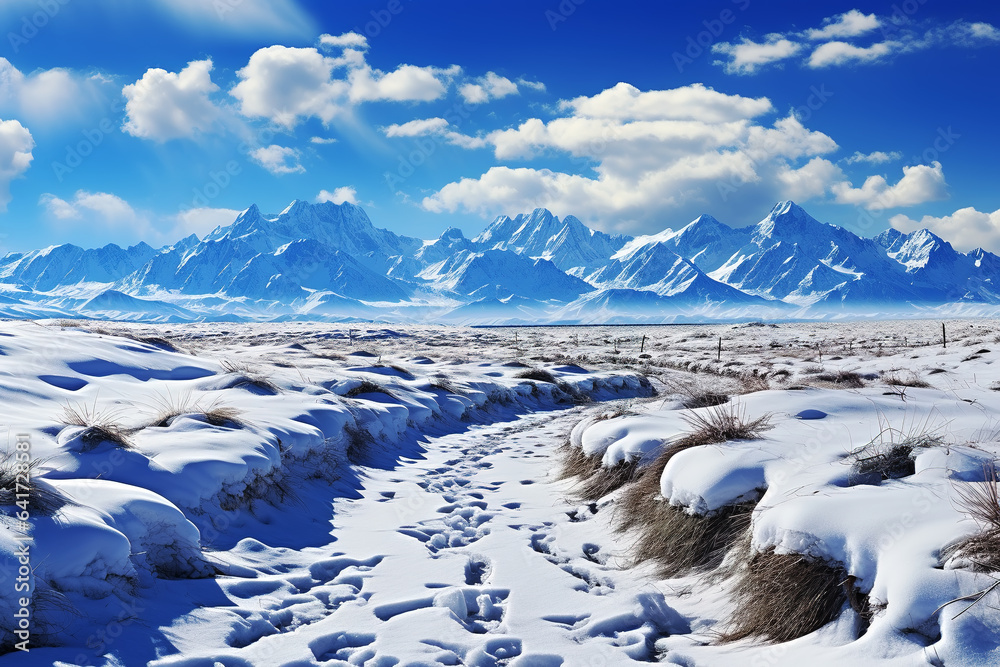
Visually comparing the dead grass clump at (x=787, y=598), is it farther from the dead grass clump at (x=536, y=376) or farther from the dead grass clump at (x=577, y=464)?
the dead grass clump at (x=536, y=376)

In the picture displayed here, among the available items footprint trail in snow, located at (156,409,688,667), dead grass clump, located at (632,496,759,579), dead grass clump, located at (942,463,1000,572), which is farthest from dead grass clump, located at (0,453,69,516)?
dead grass clump, located at (942,463,1000,572)

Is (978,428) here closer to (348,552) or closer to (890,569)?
(890,569)

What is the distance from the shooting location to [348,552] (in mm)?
5660

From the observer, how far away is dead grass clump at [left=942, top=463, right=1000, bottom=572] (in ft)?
10.0

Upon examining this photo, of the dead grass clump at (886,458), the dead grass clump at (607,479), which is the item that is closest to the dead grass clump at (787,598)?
the dead grass clump at (886,458)

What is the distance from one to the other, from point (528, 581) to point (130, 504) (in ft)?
10.4

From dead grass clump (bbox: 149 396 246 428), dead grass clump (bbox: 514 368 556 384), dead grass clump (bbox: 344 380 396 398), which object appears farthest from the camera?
dead grass clump (bbox: 514 368 556 384)

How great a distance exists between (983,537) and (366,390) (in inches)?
436

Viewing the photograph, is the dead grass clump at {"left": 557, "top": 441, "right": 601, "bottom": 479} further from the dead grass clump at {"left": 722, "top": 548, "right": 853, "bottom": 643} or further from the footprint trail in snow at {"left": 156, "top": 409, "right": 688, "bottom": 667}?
the dead grass clump at {"left": 722, "top": 548, "right": 853, "bottom": 643}

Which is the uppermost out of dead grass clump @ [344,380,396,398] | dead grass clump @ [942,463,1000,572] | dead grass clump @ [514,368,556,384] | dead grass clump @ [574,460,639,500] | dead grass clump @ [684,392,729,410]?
dead grass clump @ [942,463,1000,572]

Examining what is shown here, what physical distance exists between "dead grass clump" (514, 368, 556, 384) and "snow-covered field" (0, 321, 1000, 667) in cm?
1285

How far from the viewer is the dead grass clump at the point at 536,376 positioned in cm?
2191

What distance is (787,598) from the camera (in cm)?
365

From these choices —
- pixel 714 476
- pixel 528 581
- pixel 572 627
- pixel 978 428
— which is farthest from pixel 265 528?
pixel 978 428
